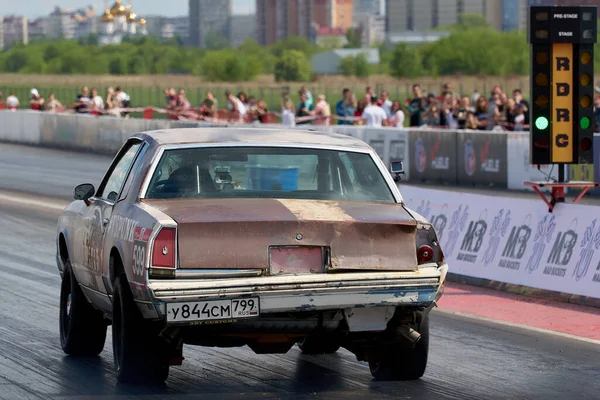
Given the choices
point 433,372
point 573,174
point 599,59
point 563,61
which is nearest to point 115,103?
point 573,174

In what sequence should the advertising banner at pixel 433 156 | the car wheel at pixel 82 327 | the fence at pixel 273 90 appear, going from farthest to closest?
the fence at pixel 273 90 < the advertising banner at pixel 433 156 < the car wheel at pixel 82 327

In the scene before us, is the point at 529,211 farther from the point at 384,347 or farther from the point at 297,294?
the point at 297,294

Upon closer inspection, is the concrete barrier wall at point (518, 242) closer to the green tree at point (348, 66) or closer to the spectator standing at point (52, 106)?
the spectator standing at point (52, 106)

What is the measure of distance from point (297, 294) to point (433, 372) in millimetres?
1946

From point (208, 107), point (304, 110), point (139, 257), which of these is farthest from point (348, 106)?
point (139, 257)

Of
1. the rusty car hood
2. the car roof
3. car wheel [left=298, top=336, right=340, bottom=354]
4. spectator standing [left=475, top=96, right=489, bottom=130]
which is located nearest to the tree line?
spectator standing [left=475, top=96, right=489, bottom=130]

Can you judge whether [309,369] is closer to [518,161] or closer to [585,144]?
[585,144]

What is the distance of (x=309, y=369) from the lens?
30.0 feet

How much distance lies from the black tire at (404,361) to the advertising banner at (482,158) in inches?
772

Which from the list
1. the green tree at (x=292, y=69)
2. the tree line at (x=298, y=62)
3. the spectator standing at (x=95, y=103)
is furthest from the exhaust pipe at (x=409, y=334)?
the green tree at (x=292, y=69)

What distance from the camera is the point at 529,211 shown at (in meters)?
13.8

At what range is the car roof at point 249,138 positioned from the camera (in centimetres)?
844

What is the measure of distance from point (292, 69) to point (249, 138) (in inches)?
5915

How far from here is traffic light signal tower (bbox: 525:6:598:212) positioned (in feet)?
45.7
